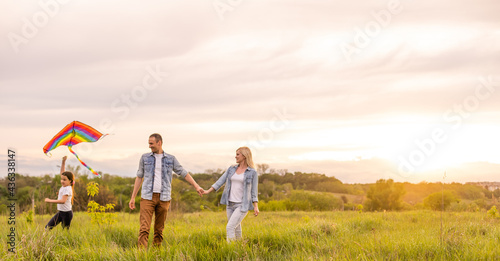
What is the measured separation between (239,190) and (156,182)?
5.45ft

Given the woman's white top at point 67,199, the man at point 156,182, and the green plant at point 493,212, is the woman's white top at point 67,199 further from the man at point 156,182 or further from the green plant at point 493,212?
the green plant at point 493,212

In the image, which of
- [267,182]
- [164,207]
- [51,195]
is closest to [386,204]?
[267,182]

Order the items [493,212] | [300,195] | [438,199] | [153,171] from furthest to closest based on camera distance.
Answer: [300,195] < [438,199] < [493,212] < [153,171]

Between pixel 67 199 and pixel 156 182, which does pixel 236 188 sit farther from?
pixel 67 199

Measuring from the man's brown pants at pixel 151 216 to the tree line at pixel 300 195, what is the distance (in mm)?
7762

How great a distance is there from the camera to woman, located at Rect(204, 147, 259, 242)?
8.39 metres

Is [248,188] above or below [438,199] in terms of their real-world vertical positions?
above

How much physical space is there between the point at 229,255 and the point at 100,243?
10.4ft

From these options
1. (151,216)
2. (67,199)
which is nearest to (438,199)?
(151,216)

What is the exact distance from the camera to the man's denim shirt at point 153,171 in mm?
8305

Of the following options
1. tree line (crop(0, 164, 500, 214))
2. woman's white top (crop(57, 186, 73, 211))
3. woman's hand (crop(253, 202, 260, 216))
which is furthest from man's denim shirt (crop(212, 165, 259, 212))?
tree line (crop(0, 164, 500, 214))

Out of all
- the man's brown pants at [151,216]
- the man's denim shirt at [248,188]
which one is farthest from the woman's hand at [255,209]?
the man's brown pants at [151,216]

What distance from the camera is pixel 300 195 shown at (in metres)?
32.9

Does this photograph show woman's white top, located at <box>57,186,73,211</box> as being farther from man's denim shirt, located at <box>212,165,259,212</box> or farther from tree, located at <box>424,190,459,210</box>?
tree, located at <box>424,190,459,210</box>
